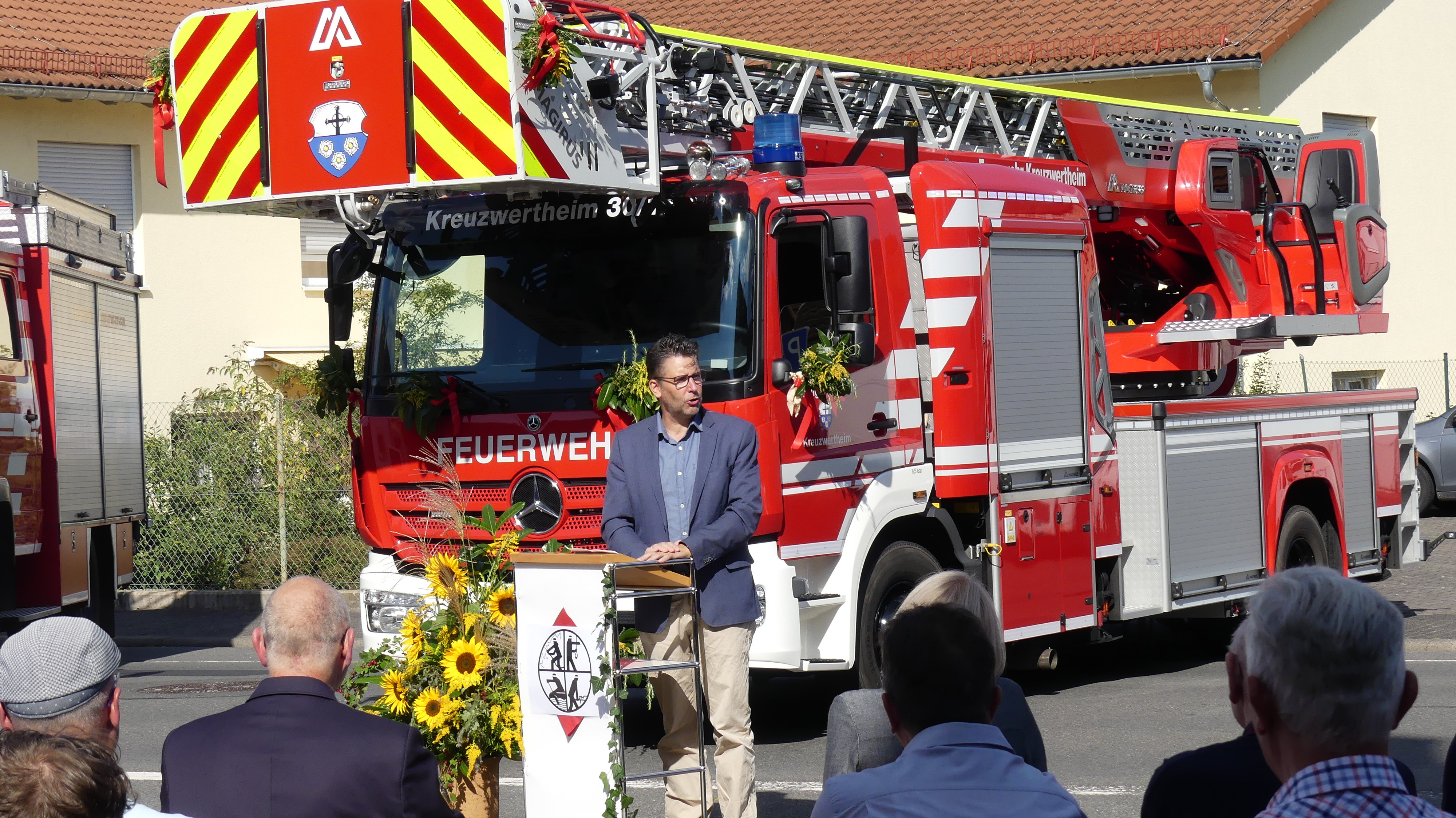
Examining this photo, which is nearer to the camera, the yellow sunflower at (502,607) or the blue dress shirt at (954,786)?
the blue dress shirt at (954,786)

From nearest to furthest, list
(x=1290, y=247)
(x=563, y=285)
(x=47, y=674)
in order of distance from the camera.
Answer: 1. (x=47, y=674)
2. (x=563, y=285)
3. (x=1290, y=247)

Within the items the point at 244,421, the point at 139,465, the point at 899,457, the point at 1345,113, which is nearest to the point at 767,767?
the point at 899,457

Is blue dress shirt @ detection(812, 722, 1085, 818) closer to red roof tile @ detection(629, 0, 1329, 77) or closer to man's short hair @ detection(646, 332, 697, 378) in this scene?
man's short hair @ detection(646, 332, 697, 378)

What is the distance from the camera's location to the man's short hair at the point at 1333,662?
2502mm

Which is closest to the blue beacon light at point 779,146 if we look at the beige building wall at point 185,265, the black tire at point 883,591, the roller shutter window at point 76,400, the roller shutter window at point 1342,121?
the black tire at point 883,591

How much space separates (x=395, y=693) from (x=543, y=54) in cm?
265

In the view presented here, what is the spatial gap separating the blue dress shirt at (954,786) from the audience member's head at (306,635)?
1.24 m

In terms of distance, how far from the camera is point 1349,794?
8.00 feet

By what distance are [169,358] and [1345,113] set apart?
1643 cm

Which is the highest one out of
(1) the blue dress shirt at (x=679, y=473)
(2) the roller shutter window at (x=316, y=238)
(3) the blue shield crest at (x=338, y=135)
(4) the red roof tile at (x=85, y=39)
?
(4) the red roof tile at (x=85, y=39)

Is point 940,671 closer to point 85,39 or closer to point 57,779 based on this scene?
point 57,779

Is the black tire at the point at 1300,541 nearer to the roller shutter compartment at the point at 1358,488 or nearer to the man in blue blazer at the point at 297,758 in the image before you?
the roller shutter compartment at the point at 1358,488

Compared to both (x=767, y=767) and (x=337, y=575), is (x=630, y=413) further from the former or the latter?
(x=337, y=575)

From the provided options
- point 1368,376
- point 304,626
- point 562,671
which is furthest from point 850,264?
point 1368,376
